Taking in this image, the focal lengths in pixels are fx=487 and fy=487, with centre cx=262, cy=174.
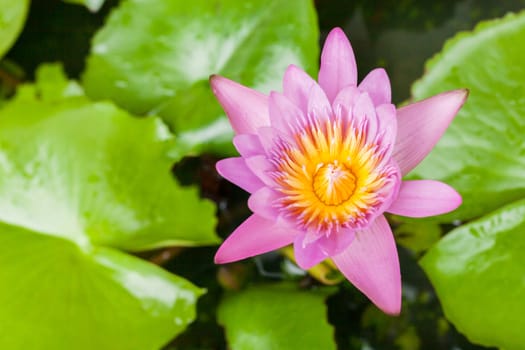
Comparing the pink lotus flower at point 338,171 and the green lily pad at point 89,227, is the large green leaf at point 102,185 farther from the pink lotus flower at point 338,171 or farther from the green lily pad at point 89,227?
the pink lotus flower at point 338,171

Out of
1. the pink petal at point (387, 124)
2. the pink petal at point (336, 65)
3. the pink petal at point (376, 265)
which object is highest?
the pink petal at point (336, 65)

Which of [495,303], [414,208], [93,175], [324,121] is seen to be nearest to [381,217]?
[414,208]

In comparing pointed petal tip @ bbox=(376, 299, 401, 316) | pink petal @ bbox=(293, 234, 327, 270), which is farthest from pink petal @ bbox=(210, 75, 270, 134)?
pointed petal tip @ bbox=(376, 299, 401, 316)

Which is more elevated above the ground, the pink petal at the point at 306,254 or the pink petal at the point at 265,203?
the pink petal at the point at 265,203

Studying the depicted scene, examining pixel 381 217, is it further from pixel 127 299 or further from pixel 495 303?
pixel 127 299

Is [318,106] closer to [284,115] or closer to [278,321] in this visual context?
[284,115]

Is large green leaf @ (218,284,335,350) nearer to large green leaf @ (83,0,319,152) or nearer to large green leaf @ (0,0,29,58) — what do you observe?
large green leaf @ (83,0,319,152)

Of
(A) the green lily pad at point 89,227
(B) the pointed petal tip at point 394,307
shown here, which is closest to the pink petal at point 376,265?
(B) the pointed petal tip at point 394,307
